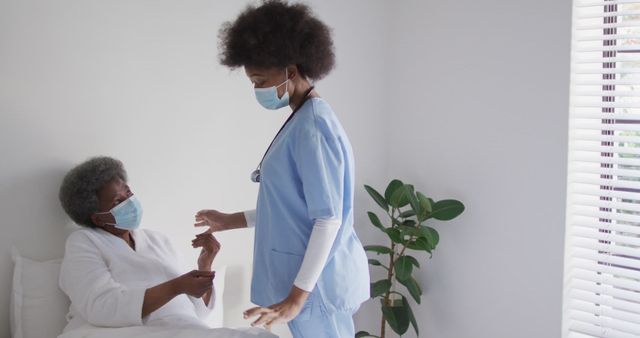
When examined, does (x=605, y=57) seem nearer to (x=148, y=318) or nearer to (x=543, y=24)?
(x=543, y=24)

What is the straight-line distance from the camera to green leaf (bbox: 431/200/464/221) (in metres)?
2.44

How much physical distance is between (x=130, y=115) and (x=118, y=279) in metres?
0.55

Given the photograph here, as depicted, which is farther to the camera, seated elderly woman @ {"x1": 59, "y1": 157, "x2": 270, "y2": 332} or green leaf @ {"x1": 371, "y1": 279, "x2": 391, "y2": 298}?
green leaf @ {"x1": 371, "y1": 279, "x2": 391, "y2": 298}

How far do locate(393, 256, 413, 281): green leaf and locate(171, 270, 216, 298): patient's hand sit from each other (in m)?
0.95

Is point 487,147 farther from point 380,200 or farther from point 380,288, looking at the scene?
point 380,288

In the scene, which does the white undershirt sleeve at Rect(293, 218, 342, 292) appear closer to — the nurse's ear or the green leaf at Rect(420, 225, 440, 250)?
the nurse's ear

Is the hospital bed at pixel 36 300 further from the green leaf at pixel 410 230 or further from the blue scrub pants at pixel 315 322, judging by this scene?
the green leaf at pixel 410 230

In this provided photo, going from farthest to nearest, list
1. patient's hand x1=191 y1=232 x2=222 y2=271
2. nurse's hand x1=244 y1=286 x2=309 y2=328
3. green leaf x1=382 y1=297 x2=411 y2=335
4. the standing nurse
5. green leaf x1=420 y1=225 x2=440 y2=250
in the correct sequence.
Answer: green leaf x1=382 y1=297 x2=411 y2=335, green leaf x1=420 y1=225 x2=440 y2=250, patient's hand x1=191 y1=232 x2=222 y2=271, the standing nurse, nurse's hand x1=244 y1=286 x2=309 y2=328

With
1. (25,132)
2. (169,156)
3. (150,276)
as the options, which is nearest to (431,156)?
(169,156)

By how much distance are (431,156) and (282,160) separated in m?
1.29

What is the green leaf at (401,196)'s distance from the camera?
2.46 meters

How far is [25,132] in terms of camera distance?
6.00 ft

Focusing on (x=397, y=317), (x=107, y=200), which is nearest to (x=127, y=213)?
(x=107, y=200)

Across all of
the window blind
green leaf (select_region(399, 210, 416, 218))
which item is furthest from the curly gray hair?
the window blind
